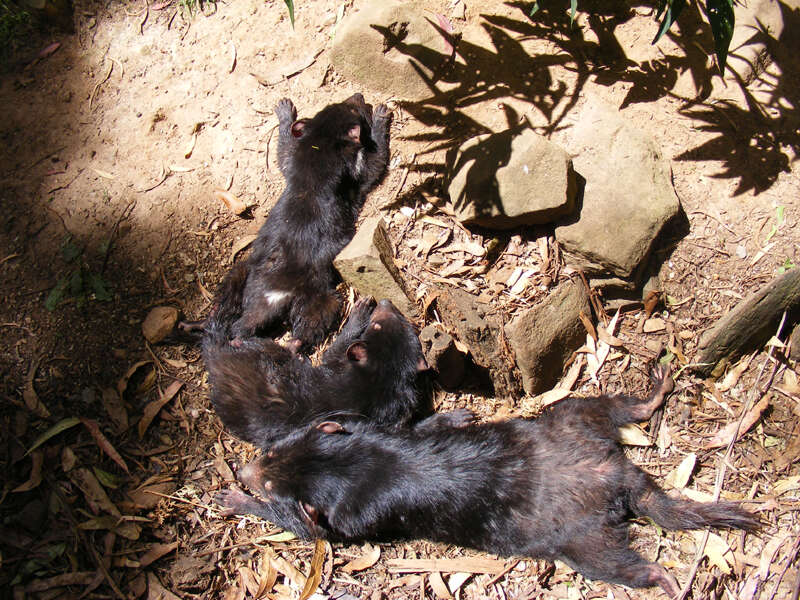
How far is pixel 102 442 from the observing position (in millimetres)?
4191

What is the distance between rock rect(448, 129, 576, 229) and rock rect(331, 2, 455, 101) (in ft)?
2.76

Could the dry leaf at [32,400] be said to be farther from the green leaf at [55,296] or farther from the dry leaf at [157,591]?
the dry leaf at [157,591]

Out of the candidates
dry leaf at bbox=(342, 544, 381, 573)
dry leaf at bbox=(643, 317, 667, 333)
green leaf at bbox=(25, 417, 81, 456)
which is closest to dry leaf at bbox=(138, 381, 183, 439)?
green leaf at bbox=(25, 417, 81, 456)

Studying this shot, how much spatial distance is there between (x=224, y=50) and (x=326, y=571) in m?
4.34

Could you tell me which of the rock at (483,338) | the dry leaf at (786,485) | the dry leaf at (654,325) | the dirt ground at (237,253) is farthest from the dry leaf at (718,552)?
the rock at (483,338)

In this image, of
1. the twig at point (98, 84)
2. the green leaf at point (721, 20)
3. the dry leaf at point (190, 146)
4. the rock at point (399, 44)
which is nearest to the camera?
the green leaf at point (721, 20)

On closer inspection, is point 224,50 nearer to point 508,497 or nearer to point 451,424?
point 451,424

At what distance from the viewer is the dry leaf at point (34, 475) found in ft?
13.2

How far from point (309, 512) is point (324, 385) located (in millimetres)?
924

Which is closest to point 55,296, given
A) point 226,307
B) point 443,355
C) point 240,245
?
point 226,307

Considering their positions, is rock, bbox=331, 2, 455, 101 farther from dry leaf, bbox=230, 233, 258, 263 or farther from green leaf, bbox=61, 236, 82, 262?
green leaf, bbox=61, 236, 82, 262

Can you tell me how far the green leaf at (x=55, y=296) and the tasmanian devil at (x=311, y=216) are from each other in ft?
4.02

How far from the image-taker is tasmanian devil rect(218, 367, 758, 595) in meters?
3.72

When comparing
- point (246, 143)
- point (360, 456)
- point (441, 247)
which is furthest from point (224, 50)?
point (360, 456)
